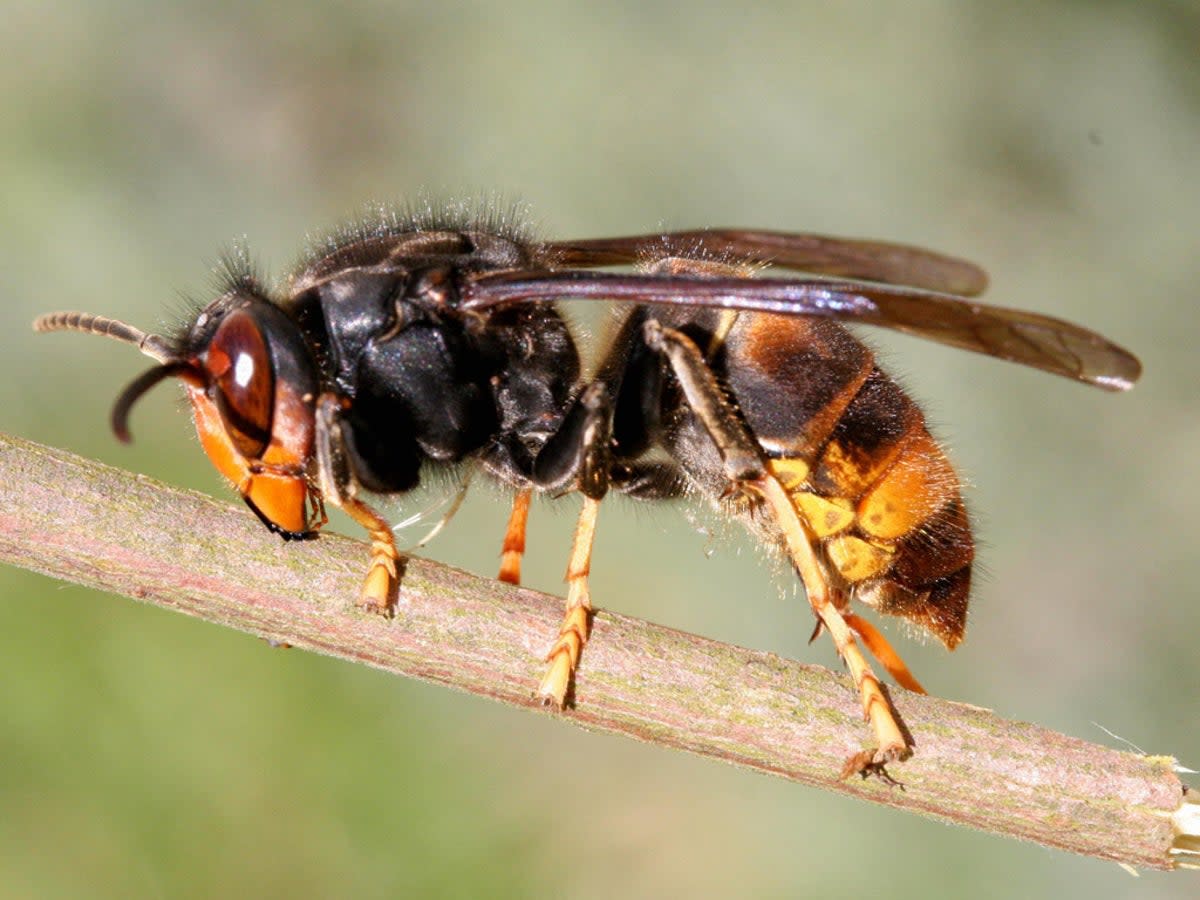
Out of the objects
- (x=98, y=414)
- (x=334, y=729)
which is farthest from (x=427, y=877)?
(x=98, y=414)

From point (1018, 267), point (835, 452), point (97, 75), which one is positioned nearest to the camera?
point (835, 452)

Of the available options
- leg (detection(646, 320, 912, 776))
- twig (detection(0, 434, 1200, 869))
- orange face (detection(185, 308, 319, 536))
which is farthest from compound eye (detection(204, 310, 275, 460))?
leg (detection(646, 320, 912, 776))

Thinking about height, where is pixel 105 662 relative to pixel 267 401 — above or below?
below

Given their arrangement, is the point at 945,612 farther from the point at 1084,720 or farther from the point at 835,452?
the point at 1084,720

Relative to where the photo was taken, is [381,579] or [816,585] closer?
[381,579]

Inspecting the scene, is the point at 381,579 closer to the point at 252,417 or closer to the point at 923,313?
the point at 252,417

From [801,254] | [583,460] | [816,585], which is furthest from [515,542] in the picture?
[801,254]
